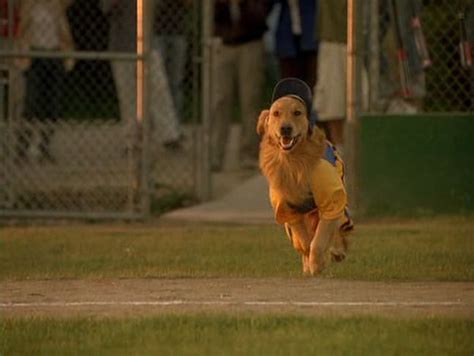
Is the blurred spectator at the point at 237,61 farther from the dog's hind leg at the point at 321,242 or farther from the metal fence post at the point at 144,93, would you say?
the dog's hind leg at the point at 321,242

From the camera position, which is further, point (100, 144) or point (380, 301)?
point (100, 144)

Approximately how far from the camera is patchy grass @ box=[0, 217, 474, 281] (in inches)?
433

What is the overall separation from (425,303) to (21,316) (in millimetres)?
2137

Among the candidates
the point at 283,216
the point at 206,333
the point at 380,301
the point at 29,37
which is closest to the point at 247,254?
the point at 283,216

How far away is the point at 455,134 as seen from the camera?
15.1 metres

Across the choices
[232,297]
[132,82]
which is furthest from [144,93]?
[232,297]

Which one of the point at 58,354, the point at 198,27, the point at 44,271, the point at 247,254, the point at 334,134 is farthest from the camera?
the point at 198,27

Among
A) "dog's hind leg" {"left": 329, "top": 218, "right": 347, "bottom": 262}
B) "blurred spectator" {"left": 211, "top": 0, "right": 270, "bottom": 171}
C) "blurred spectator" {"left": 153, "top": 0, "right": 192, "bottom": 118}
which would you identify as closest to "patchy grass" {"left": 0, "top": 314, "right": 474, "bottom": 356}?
"dog's hind leg" {"left": 329, "top": 218, "right": 347, "bottom": 262}

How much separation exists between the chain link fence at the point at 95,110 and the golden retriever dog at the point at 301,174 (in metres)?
4.63

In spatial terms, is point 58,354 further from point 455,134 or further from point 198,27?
point 198,27

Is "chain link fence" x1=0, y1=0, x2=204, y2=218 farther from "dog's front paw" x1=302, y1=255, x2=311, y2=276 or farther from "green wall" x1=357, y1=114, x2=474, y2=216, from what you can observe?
"dog's front paw" x1=302, y1=255, x2=311, y2=276

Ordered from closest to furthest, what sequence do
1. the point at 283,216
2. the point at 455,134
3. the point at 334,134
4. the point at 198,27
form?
the point at 283,216, the point at 455,134, the point at 334,134, the point at 198,27

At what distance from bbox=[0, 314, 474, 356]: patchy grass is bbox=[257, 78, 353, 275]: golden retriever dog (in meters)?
1.99

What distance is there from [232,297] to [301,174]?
4.40 ft
